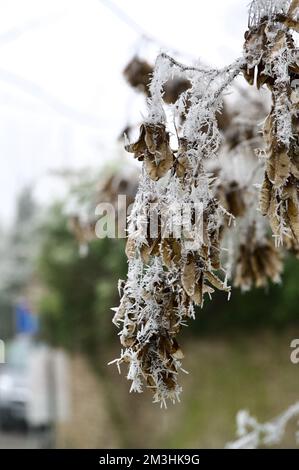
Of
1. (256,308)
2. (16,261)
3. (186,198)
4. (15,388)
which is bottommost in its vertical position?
(186,198)

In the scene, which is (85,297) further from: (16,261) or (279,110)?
(279,110)

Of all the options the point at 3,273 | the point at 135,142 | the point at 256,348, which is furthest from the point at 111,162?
the point at 135,142

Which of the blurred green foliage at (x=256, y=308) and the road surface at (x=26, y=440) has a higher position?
the blurred green foliage at (x=256, y=308)

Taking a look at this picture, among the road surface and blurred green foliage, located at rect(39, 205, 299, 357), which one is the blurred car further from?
blurred green foliage, located at rect(39, 205, 299, 357)

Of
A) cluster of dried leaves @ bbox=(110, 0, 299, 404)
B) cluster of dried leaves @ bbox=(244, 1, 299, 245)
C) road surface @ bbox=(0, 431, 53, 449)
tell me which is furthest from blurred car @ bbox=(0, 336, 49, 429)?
cluster of dried leaves @ bbox=(244, 1, 299, 245)

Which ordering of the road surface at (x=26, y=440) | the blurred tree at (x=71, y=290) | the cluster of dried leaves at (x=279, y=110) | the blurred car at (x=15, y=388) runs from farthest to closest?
the blurred car at (x=15, y=388) → the road surface at (x=26, y=440) → the blurred tree at (x=71, y=290) → the cluster of dried leaves at (x=279, y=110)

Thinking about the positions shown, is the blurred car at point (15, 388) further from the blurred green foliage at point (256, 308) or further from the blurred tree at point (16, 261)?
the blurred green foliage at point (256, 308)

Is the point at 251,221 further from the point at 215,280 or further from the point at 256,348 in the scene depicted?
the point at 256,348

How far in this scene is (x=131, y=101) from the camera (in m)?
2.47

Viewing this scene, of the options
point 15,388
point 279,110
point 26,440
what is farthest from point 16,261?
point 279,110

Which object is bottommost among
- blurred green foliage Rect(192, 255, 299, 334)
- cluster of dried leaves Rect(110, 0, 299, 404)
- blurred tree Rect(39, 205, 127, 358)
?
cluster of dried leaves Rect(110, 0, 299, 404)

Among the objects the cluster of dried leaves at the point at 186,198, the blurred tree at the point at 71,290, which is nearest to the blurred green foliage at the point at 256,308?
the blurred tree at the point at 71,290
